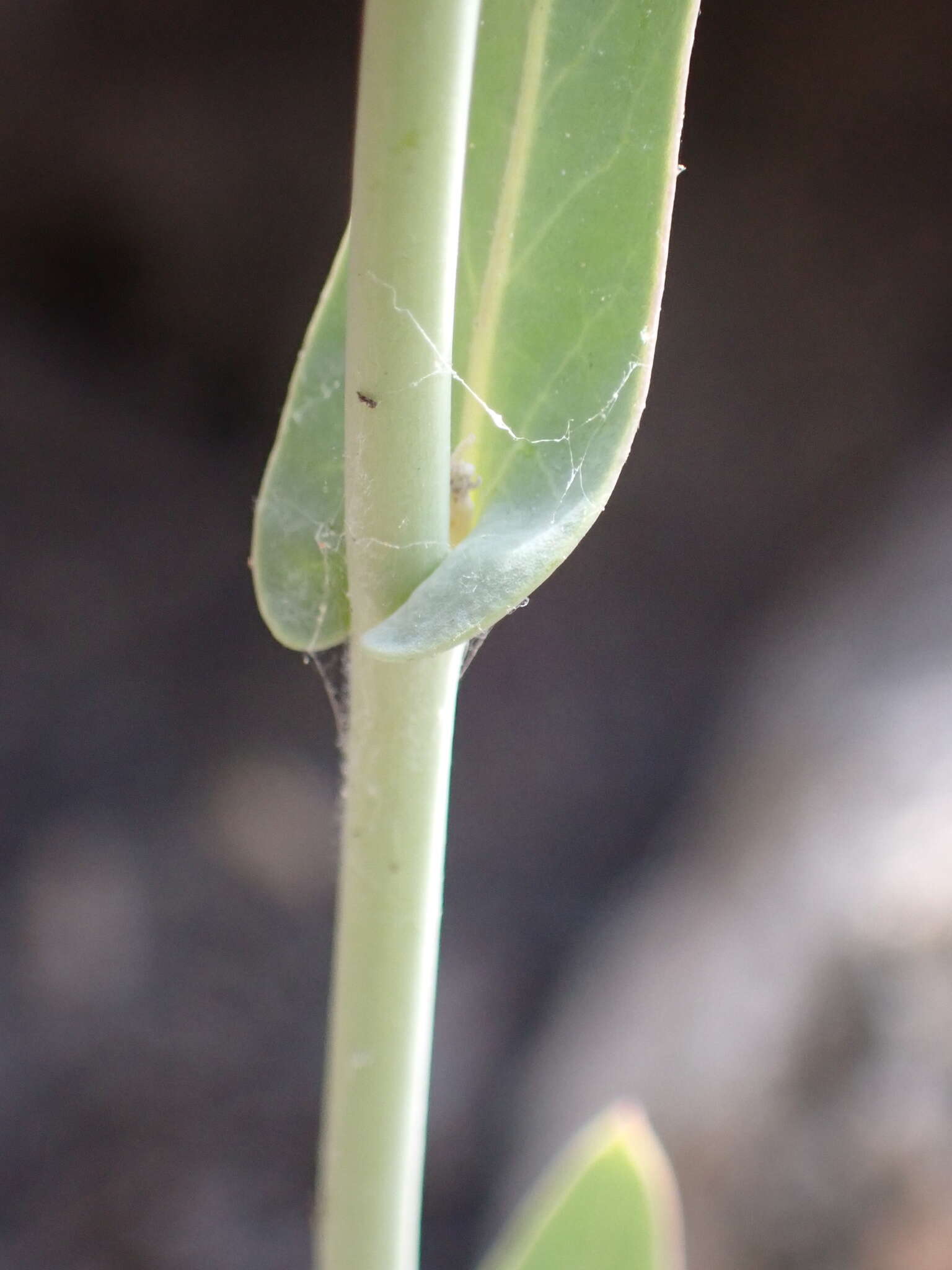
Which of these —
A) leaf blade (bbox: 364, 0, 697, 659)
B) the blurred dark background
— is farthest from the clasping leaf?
the blurred dark background

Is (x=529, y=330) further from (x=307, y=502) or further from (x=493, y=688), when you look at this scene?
(x=493, y=688)

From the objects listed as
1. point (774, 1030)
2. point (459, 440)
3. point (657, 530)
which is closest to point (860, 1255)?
point (774, 1030)

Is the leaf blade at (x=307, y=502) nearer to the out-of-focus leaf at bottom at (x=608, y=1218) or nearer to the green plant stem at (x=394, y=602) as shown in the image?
the green plant stem at (x=394, y=602)

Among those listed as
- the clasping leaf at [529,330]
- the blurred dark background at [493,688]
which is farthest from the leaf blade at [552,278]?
the blurred dark background at [493,688]

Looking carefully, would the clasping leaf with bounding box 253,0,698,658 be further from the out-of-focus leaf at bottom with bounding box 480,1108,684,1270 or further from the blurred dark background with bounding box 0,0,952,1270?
the blurred dark background with bounding box 0,0,952,1270

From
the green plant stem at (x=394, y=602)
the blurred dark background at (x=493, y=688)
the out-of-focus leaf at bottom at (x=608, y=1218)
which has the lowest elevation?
the out-of-focus leaf at bottom at (x=608, y=1218)

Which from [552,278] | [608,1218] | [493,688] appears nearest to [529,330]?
[552,278]
